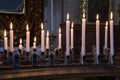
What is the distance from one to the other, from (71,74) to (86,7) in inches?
224

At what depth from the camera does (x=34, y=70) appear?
2617mm

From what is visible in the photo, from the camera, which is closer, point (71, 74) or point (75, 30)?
point (71, 74)

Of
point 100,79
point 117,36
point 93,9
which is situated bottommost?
point 100,79

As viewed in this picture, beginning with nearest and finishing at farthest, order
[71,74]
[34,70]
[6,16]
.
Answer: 1. [71,74]
2. [34,70]
3. [6,16]

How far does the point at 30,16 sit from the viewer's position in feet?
26.4

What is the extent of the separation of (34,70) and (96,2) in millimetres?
5747

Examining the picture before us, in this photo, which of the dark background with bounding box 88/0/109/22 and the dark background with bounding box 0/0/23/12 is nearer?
the dark background with bounding box 0/0/23/12

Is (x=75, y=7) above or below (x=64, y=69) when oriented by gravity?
above

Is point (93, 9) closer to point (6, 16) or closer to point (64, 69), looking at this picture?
point (6, 16)

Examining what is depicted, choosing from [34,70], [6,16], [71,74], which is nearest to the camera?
[71,74]

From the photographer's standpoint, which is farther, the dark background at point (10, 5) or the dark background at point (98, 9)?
the dark background at point (98, 9)

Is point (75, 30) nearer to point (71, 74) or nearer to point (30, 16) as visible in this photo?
point (30, 16)

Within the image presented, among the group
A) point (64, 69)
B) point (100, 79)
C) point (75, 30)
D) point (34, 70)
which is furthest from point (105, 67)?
point (75, 30)

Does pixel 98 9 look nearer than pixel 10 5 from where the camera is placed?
No
